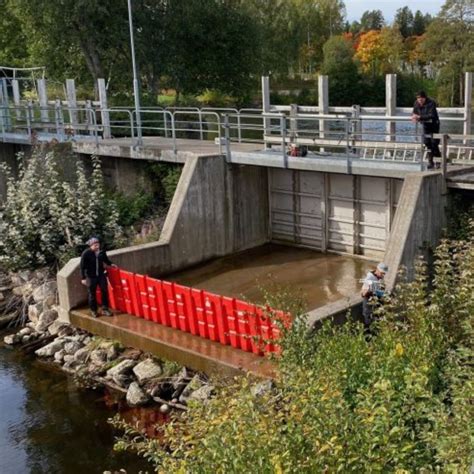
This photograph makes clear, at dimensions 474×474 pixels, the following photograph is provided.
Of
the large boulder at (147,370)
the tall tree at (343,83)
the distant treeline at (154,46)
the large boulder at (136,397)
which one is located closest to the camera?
the large boulder at (136,397)

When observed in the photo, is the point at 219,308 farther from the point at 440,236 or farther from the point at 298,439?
the point at 298,439

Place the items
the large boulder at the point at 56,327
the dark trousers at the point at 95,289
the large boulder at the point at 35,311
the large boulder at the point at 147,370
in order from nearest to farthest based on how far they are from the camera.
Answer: the large boulder at the point at 147,370, the dark trousers at the point at 95,289, the large boulder at the point at 56,327, the large boulder at the point at 35,311

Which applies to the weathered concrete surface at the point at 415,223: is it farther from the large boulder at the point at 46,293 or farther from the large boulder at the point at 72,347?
the large boulder at the point at 46,293

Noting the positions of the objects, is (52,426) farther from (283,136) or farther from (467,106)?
(467,106)

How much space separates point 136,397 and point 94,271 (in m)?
2.66

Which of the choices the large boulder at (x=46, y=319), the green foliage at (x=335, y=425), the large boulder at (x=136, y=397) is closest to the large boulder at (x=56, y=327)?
the large boulder at (x=46, y=319)

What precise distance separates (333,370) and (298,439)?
1.68m

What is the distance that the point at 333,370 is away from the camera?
6.66 meters

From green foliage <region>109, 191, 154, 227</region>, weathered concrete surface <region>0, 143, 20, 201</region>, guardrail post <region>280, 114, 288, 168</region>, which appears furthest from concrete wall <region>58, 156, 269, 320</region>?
weathered concrete surface <region>0, 143, 20, 201</region>

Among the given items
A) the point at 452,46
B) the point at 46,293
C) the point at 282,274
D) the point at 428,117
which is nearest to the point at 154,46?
the point at 46,293

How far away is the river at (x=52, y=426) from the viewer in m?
10.3

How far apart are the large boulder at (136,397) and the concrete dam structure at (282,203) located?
2.45 feet

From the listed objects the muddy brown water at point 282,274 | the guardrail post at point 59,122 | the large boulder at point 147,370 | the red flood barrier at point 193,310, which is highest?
the guardrail post at point 59,122

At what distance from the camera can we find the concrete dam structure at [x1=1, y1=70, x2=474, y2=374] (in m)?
12.3
